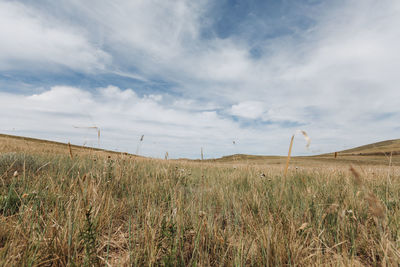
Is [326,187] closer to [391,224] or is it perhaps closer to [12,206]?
[391,224]

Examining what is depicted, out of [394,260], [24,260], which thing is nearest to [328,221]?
[394,260]

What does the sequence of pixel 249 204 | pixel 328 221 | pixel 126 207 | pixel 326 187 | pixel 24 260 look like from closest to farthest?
pixel 24 260 → pixel 328 221 → pixel 126 207 → pixel 249 204 → pixel 326 187

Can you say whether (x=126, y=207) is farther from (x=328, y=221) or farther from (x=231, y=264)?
(x=328, y=221)

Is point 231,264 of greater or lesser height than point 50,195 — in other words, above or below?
below

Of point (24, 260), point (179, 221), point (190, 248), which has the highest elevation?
point (179, 221)

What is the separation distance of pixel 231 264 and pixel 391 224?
6.58ft

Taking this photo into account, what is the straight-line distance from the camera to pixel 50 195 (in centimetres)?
271

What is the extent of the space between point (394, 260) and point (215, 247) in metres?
1.41

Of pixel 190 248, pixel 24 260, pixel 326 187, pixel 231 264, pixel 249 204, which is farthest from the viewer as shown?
pixel 326 187

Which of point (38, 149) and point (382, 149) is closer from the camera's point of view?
point (382, 149)

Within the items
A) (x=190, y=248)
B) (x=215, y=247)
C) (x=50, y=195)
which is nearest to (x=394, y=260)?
(x=215, y=247)

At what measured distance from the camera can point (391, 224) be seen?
2.30 metres

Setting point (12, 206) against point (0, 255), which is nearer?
point (0, 255)

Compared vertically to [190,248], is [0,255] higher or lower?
higher
